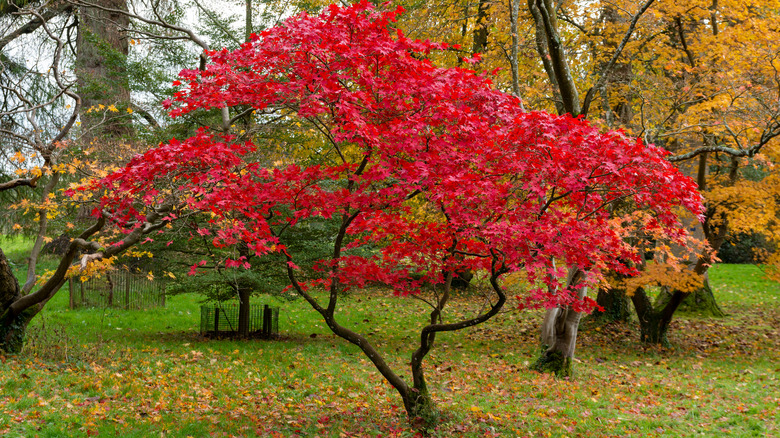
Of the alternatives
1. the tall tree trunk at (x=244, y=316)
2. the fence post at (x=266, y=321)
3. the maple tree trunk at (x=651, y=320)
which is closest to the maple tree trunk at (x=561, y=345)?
the maple tree trunk at (x=651, y=320)

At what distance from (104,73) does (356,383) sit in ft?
40.3

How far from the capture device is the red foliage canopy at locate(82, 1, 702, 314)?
496cm

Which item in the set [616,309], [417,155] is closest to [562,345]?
[616,309]

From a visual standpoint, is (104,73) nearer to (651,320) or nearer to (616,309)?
(616,309)

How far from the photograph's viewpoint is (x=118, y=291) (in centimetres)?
1442

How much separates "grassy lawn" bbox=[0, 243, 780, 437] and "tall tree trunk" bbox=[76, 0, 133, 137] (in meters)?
4.53

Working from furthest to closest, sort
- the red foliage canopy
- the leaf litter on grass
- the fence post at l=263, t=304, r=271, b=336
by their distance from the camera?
1. the fence post at l=263, t=304, r=271, b=336
2. the leaf litter on grass
3. the red foliage canopy

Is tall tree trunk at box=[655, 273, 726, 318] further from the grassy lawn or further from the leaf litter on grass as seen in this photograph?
the leaf litter on grass

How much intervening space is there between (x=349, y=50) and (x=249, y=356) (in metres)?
6.42

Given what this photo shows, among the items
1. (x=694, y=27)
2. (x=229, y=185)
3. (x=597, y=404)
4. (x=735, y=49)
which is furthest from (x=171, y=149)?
(x=694, y=27)

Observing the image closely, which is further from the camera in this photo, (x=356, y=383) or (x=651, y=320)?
(x=651, y=320)

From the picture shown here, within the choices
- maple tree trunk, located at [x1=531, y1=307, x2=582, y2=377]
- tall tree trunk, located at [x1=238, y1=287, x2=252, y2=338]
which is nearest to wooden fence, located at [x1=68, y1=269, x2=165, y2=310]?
tall tree trunk, located at [x1=238, y1=287, x2=252, y2=338]

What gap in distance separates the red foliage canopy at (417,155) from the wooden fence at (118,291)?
9854 mm

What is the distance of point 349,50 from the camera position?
4957mm
